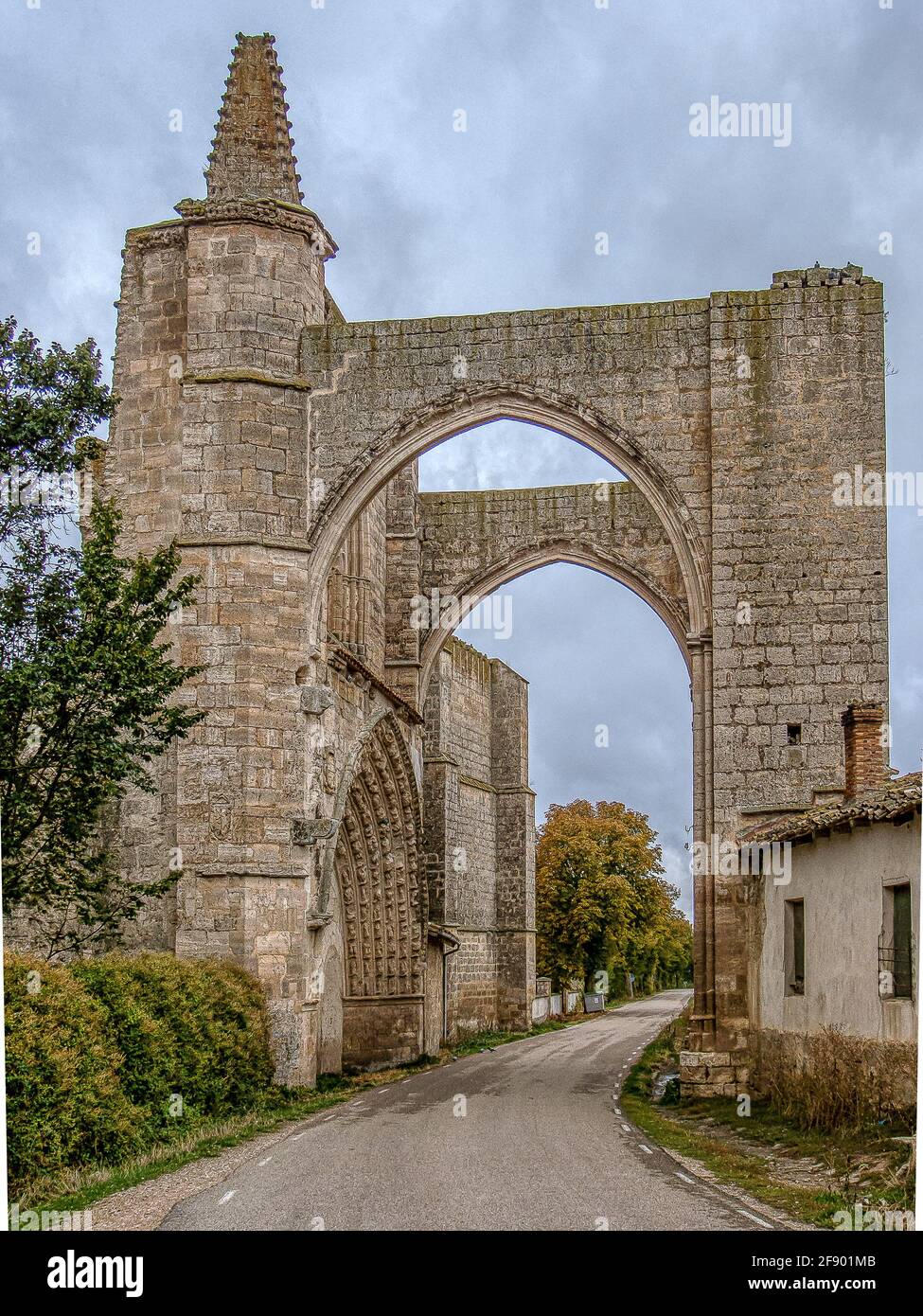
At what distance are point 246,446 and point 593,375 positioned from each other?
3620 mm

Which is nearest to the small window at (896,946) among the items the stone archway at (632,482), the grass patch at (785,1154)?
the grass patch at (785,1154)

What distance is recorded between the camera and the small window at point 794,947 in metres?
12.9

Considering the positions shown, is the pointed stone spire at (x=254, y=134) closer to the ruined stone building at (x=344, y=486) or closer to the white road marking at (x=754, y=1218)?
the ruined stone building at (x=344, y=486)

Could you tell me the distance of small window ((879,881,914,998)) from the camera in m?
10.2

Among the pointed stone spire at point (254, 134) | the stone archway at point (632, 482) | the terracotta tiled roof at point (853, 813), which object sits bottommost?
the terracotta tiled roof at point (853, 813)

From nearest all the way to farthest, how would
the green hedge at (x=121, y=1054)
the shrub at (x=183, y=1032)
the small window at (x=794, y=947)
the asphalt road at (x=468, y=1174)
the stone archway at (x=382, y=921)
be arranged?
the asphalt road at (x=468, y=1174), the green hedge at (x=121, y=1054), the shrub at (x=183, y=1032), the small window at (x=794, y=947), the stone archway at (x=382, y=921)

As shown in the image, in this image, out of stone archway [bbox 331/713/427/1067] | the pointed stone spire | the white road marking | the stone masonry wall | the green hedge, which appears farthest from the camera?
the stone masonry wall

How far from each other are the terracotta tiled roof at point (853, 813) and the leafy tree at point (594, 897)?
24.4 metres

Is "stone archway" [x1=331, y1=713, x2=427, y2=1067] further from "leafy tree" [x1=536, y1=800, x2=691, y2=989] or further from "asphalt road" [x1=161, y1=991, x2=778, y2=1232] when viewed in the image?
"leafy tree" [x1=536, y1=800, x2=691, y2=989]

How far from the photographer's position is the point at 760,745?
14875 mm

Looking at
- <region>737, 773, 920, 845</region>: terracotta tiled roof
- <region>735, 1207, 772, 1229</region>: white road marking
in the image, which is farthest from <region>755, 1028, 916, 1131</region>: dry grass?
<region>735, 1207, 772, 1229</region>: white road marking

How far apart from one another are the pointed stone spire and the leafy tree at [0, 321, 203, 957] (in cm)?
539

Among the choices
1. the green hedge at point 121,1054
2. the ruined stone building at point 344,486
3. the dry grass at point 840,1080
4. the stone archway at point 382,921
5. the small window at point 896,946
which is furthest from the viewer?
the stone archway at point 382,921
